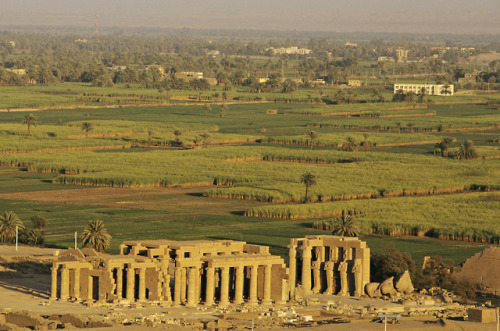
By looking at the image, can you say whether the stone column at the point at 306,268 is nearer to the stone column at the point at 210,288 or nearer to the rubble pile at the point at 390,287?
the rubble pile at the point at 390,287

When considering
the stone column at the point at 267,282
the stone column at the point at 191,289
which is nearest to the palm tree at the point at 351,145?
the stone column at the point at 267,282

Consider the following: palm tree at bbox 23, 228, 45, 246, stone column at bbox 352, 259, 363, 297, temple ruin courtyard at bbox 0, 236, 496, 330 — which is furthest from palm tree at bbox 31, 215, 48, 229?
stone column at bbox 352, 259, 363, 297

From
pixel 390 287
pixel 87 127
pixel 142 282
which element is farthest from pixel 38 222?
pixel 87 127

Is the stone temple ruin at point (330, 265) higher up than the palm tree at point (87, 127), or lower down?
higher up

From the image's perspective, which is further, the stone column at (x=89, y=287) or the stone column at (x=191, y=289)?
the stone column at (x=89, y=287)

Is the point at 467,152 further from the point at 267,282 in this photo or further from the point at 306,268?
the point at 267,282
